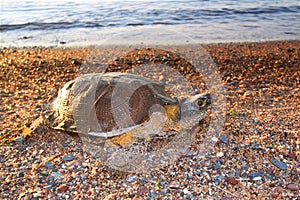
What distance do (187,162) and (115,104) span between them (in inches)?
37.2

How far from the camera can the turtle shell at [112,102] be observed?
3020 millimetres

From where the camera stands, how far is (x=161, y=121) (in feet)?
10.2

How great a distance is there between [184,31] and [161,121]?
269 inches

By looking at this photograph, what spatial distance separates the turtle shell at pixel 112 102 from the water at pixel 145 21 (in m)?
5.70

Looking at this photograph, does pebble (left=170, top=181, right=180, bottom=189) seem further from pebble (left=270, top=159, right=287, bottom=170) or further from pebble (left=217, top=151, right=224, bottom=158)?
pebble (left=270, top=159, right=287, bottom=170)

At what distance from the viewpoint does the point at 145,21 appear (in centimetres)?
1065

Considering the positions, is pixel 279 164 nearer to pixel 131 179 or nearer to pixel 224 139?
pixel 224 139

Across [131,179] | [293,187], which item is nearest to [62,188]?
[131,179]

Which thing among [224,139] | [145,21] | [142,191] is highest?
[145,21]

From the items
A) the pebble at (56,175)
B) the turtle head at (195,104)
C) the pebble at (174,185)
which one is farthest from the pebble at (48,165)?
the turtle head at (195,104)

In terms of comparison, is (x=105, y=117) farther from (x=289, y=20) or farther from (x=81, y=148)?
(x=289, y=20)

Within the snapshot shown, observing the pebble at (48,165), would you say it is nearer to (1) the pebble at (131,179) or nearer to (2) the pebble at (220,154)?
(1) the pebble at (131,179)

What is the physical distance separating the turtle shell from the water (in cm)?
570

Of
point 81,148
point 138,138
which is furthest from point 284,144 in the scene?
point 81,148
